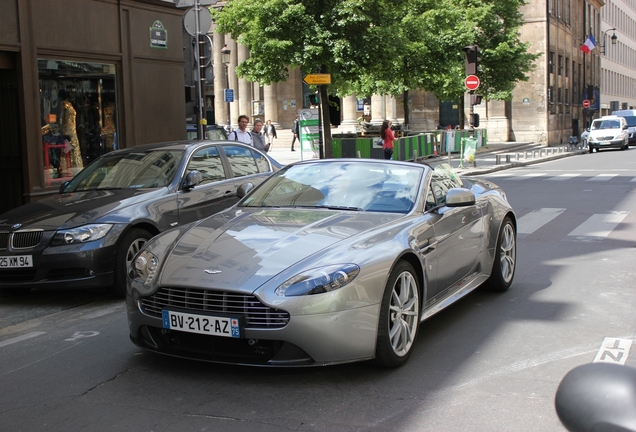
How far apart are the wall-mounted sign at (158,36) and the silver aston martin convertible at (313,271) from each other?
10.1m

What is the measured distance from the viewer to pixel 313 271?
457cm

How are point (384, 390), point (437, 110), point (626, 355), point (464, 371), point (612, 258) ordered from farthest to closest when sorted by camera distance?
point (437, 110) → point (612, 258) → point (626, 355) → point (464, 371) → point (384, 390)

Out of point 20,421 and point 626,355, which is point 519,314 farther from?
point 20,421

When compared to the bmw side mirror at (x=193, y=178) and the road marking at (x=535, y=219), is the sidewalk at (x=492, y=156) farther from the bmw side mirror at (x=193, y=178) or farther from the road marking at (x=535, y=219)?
the bmw side mirror at (x=193, y=178)

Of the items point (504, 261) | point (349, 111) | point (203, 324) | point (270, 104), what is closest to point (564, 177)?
point (504, 261)

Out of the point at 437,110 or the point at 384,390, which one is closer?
the point at 384,390

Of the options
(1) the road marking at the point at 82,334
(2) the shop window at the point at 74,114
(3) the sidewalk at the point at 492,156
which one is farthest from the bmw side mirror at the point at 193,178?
(3) the sidewalk at the point at 492,156

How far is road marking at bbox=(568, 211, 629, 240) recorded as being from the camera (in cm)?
1120

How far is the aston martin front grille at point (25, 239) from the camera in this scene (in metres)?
7.34

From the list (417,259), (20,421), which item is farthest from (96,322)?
(417,259)

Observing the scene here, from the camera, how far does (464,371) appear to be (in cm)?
486

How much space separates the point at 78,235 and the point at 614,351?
4.80 metres

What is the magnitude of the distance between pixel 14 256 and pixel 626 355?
5.42 m

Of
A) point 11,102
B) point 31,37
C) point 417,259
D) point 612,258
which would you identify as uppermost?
point 31,37
